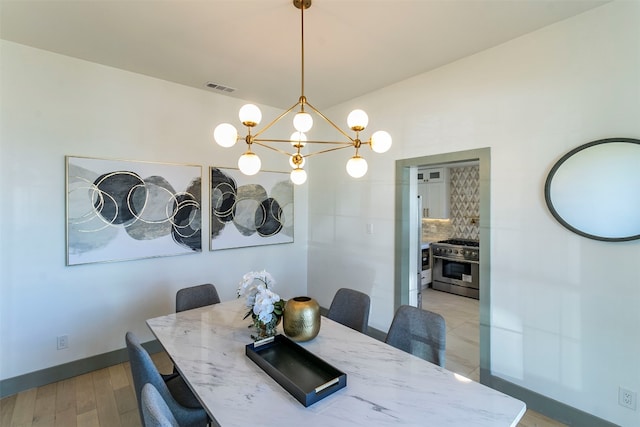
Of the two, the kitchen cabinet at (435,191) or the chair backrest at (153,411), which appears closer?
the chair backrest at (153,411)

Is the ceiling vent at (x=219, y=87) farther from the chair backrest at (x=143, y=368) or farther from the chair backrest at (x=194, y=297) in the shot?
the chair backrest at (x=143, y=368)

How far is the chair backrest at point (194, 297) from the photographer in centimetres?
247

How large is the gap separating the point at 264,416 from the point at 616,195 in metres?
2.47

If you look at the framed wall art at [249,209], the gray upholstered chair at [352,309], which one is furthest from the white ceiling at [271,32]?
the gray upholstered chair at [352,309]

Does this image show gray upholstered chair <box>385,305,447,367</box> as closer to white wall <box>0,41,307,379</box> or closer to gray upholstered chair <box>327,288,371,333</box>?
gray upholstered chair <box>327,288,371,333</box>

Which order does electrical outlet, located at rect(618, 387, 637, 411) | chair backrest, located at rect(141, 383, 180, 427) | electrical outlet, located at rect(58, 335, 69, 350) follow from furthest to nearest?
1. electrical outlet, located at rect(58, 335, 69, 350)
2. electrical outlet, located at rect(618, 387, 637, 411)
3. chair backrest, located at rect(141, 383, 180, 427)

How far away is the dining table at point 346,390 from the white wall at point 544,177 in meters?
1.29

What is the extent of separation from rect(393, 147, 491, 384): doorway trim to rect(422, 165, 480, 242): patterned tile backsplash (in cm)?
303

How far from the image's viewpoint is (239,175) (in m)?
3.72

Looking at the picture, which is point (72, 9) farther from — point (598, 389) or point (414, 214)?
point (598, 389)

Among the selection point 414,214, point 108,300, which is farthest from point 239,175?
point 414,214

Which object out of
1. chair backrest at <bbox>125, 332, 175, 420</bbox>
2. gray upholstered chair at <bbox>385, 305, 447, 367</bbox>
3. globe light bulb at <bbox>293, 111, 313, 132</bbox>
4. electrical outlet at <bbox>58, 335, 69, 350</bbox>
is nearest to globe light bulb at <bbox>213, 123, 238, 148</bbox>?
globe light bulb at <bbox>293, 111, 313, 132</bbox>

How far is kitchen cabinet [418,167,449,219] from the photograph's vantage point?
5855 millimetres

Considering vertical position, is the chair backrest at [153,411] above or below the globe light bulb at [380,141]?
below
